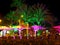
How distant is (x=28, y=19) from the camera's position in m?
17.9

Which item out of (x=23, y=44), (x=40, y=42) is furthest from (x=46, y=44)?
(x=23, y=44)

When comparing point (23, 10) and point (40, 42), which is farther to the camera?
point (23, 10)

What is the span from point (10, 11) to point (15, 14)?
0.60m

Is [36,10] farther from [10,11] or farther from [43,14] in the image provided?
[10,11]

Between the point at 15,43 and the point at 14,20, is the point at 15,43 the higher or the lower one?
the lower one

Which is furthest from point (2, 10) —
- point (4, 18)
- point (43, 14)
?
point (43, 14)

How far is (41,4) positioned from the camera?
60.5ft

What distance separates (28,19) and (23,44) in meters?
10.8

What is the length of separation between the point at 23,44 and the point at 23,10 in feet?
36.5

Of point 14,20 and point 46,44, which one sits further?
point 14,20

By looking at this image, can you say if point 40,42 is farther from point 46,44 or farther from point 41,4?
point 41,4

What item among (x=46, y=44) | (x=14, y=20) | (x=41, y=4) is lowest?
(x=46, y=44)

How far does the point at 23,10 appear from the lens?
1811 cm

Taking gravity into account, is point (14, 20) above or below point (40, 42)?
above
